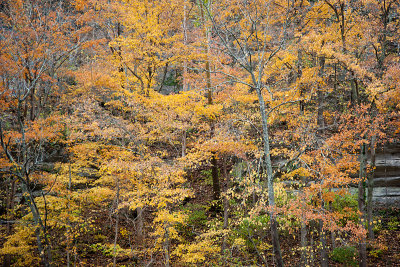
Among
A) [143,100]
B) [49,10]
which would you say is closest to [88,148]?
[143,100]

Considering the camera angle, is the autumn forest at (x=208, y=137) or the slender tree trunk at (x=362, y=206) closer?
the autumn forest at (x=208, y=137)

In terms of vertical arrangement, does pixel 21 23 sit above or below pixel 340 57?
above

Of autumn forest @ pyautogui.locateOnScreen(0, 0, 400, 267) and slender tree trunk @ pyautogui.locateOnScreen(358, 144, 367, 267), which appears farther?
slender tree trunk @ pyautogui.locateOnScreen(358, 144, 367, 267)

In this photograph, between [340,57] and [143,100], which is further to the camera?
[143,100]

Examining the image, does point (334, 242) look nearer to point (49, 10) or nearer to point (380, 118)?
point (380, 118)

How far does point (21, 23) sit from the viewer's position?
10.5m

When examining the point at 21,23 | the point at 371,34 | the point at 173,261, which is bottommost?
the point at 173,261

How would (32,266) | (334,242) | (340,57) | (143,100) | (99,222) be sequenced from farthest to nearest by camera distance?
(99,222) → (334,242) → (143,100) → (32,266) → (340,57)

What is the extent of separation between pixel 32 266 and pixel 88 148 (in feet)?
18.2

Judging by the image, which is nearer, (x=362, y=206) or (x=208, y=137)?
(x=362, y=206)

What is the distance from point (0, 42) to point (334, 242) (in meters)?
17.4

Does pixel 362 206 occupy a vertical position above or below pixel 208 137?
below

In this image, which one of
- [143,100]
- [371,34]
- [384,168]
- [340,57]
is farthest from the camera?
[384,168]

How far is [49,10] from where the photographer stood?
1146 cm
